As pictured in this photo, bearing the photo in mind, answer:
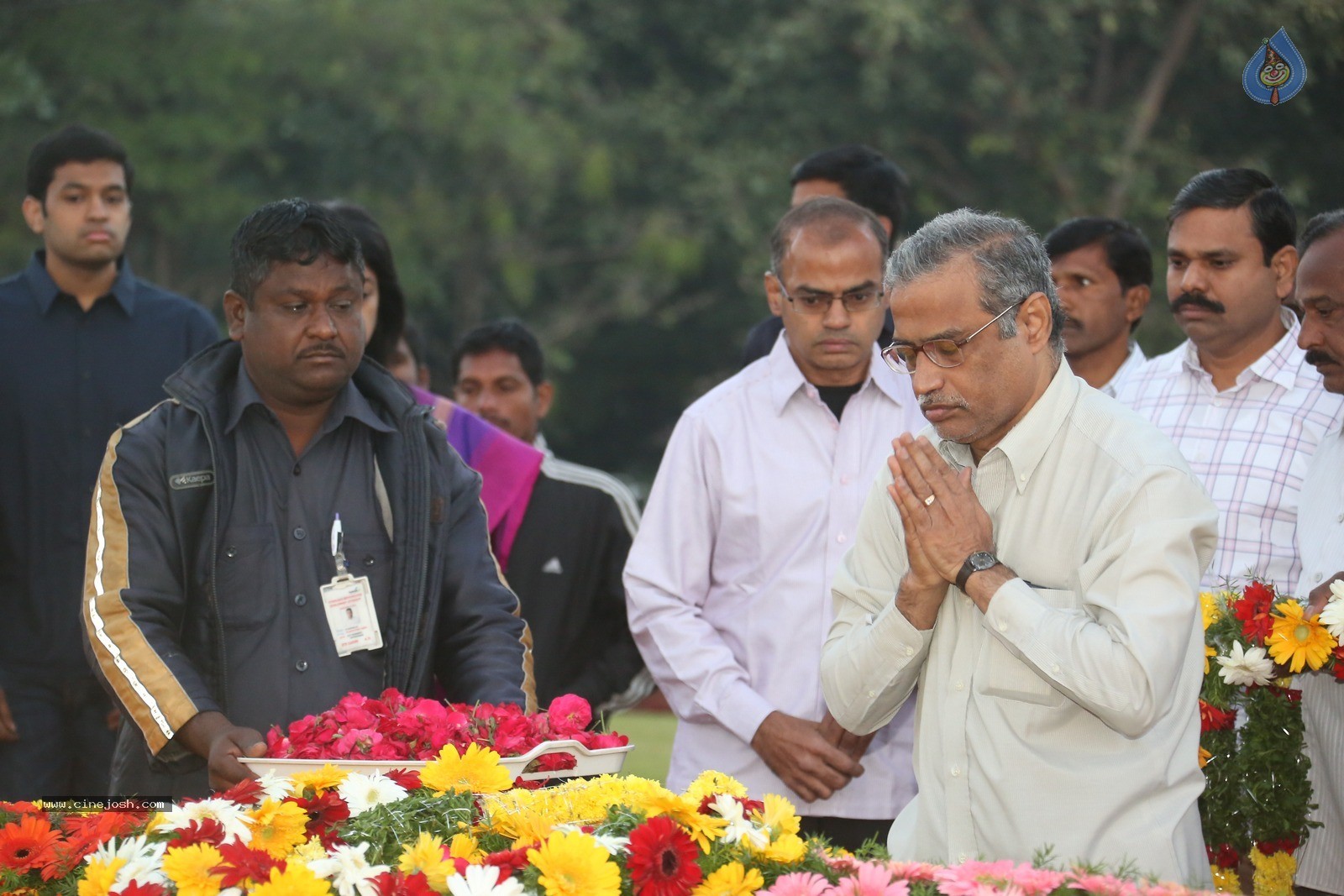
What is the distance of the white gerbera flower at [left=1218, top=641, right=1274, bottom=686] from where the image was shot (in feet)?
13.8

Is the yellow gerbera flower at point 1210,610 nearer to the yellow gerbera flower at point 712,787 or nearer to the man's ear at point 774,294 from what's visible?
the man's ear at point 774,294

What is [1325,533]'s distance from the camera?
4551 mm

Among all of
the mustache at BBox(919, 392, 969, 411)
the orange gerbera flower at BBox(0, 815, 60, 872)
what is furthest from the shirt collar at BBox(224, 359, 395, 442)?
the mustache at BBox(919, 392, 969, 411)

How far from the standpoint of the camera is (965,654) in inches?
134

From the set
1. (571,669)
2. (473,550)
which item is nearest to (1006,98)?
(571,669)

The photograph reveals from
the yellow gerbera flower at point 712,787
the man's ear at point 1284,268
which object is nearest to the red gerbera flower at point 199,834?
the yellow gerbera flower at point 712,787

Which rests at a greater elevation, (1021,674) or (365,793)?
(1021,674)

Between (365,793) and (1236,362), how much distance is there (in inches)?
136

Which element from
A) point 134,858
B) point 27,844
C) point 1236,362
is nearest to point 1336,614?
point 1236,362

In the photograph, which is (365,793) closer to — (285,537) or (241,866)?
(241,866)

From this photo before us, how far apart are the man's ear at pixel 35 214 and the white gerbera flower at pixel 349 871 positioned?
4.32 metres

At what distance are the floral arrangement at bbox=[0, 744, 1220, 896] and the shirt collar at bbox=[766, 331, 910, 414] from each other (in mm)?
1994

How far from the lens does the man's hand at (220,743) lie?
12.3ft

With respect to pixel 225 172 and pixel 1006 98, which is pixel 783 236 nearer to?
pixel 1006 98
